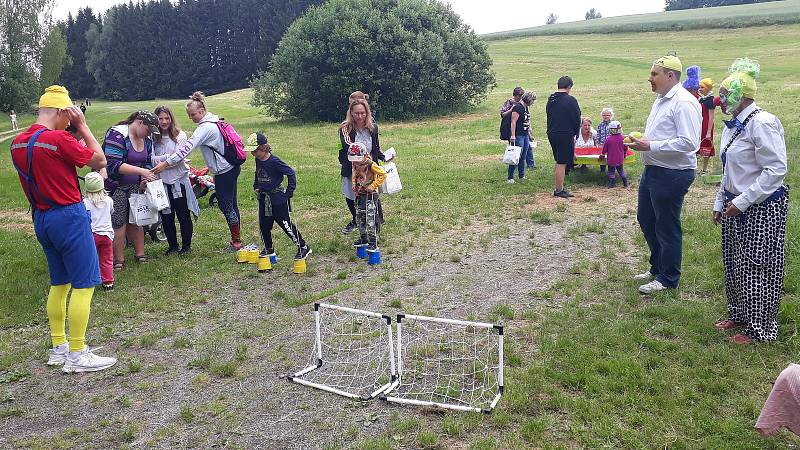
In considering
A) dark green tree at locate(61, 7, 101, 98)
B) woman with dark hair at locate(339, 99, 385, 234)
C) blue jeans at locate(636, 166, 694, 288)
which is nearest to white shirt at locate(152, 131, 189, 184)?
woman with dark hair at locate(339, 99, 385, 234)

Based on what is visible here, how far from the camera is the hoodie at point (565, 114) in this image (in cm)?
1062

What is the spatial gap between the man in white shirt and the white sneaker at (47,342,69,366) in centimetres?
514

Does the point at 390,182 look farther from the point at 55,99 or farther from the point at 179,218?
the point at 55,99

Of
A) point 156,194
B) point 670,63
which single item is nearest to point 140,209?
point 156,194

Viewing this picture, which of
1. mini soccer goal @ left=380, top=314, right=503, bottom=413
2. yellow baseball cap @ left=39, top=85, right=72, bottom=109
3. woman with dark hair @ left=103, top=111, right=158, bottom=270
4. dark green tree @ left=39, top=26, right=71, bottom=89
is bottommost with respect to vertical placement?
mini soccer goal @ left=380, top=314, right=503, bottom=413

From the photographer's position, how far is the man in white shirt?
18.7 ft

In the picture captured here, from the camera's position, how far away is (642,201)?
6.39 metres

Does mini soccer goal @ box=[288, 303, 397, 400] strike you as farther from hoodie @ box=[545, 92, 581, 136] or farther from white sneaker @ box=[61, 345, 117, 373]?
hoodie @ box=[545, 92, 581, 136]

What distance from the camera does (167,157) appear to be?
8297mm

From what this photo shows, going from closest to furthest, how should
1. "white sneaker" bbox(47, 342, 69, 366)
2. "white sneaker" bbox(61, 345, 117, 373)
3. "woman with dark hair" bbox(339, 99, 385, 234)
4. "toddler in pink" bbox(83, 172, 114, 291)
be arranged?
1. "white sneaker" bbox(61, 345, 117, 373)
2. "white sneaker" bbox(47, 342, 69, 366)
3. "toddler in pink" bbox(83, 172, 114, 291)
4. "woman with dark hair" bbox(339, 99, 385, 234)

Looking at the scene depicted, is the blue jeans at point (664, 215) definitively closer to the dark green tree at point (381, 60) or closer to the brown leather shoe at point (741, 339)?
the brown leather shoe at point (741, 339)

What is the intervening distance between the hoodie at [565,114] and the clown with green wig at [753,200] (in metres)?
5.53

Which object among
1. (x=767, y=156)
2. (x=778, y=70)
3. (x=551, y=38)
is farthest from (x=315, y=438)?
(x=551, y=38)

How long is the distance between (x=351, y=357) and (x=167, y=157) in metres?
4.29
